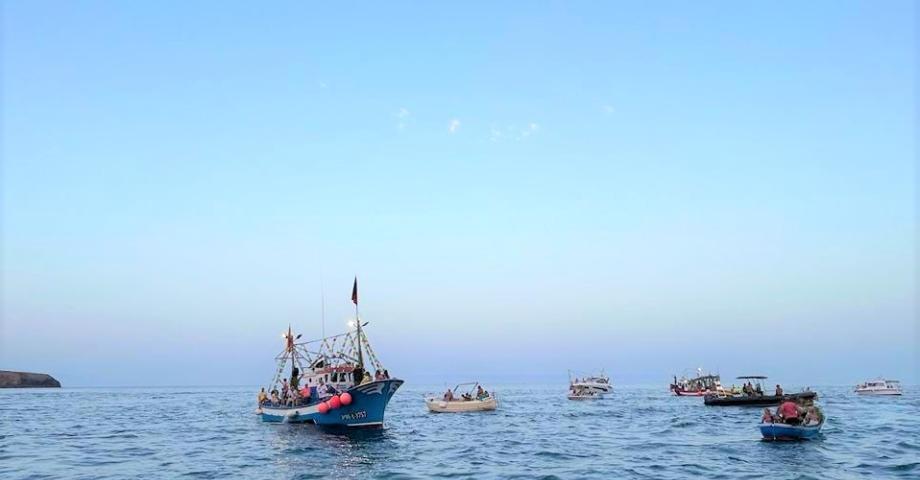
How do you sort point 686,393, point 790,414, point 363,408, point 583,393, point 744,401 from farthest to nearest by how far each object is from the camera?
A: point 686,393 → point 583,393 → point 744,401 → point 363,408 → point 790,414

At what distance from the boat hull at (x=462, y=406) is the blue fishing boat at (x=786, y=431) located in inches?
1749

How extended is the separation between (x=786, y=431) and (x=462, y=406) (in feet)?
152

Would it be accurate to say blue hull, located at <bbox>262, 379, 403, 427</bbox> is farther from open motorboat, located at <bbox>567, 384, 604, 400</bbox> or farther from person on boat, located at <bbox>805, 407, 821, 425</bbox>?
open motorboat, located at <bbox>567, 384, 604, 400</bbox>

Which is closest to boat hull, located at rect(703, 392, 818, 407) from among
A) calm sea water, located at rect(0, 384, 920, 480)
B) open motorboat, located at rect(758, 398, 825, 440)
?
calm sea water, located at rect(0, 384, 920, 480)

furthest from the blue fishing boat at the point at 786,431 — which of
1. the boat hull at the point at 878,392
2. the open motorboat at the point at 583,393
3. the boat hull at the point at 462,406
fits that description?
the boat hull at the point at 878,392

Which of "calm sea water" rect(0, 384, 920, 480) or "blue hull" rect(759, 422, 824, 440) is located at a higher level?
"blue hull" rect(759, 422, 824, 440)

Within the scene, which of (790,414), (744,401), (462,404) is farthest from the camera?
(744,401)

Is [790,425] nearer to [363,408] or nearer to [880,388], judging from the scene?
[363,408]

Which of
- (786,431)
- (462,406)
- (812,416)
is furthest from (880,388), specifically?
(786,431)

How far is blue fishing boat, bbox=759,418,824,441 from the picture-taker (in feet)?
146

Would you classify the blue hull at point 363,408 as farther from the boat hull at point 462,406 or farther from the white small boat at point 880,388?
the white small boat at point 880,388

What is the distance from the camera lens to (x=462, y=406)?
278ft

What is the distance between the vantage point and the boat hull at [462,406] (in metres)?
84.8

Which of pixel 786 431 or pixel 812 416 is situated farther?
pixel 812 416
